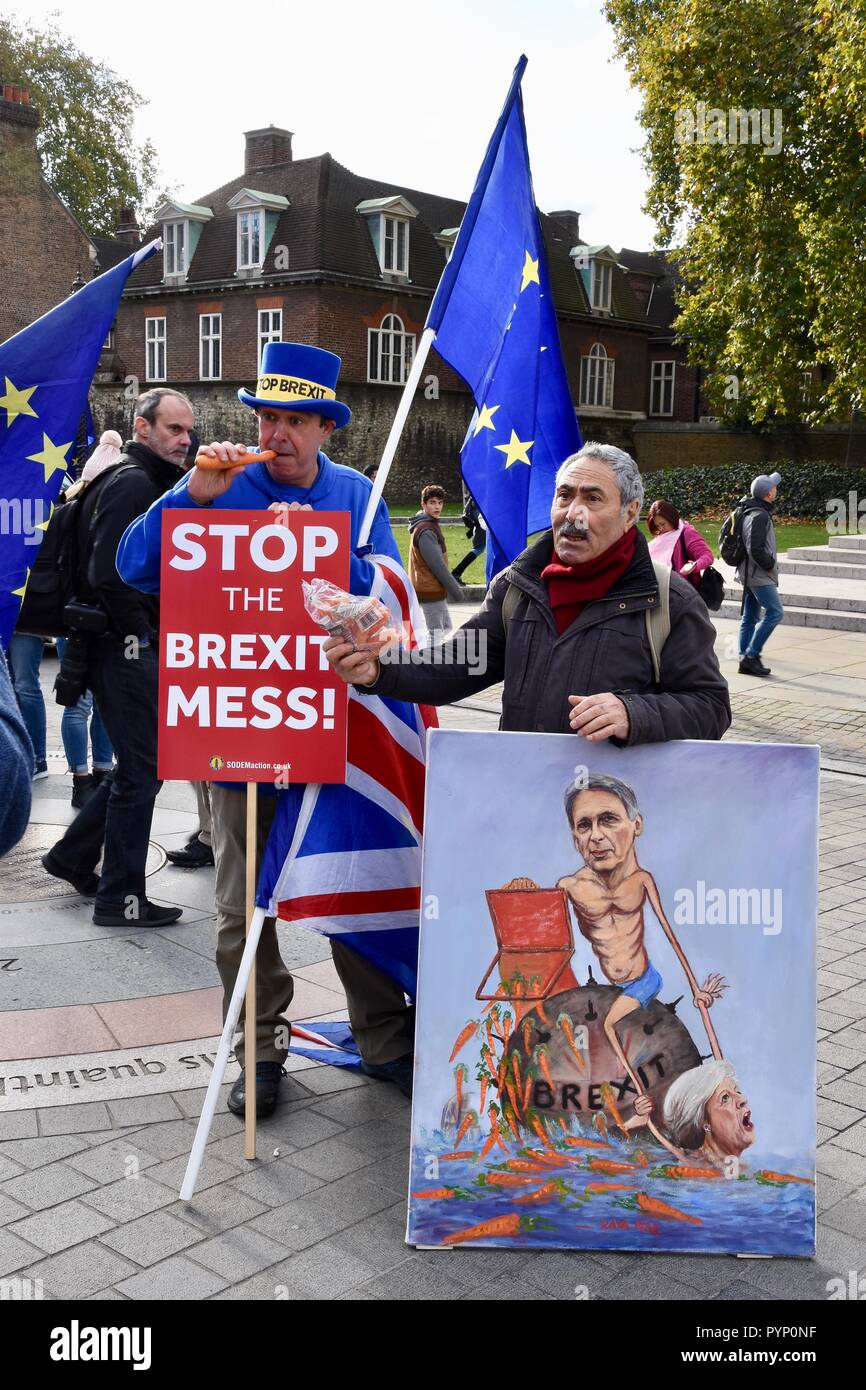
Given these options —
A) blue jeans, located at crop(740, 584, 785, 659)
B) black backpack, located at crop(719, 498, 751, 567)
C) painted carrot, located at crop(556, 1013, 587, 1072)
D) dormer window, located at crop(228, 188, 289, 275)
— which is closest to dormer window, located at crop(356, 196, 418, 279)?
dormer window, located at crop(228, 188, 289, 275)

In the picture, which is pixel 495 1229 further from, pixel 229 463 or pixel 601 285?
pixel 601 285

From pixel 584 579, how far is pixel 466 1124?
4.64 ft

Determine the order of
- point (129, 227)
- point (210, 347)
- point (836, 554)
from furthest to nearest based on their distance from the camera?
1. point (129, 227)
2. point (210, 347)
3. point (836, 554)

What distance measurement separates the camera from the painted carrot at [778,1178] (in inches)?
126

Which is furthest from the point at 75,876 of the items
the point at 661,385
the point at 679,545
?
the point at 661,385

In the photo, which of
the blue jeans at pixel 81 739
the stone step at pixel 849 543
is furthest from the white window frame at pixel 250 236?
the blue jeans at pixel 81 739

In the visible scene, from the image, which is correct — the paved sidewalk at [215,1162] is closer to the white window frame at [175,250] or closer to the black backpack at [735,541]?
the black backpack at [735,541]

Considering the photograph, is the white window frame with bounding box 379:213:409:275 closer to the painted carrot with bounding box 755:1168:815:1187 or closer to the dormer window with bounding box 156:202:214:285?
the dormer window with bounding box 156:202:214:285

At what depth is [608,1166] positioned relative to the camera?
10.5 feet

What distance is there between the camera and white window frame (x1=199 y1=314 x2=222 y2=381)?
43188 mm

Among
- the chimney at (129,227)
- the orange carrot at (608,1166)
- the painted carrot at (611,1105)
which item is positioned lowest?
the orange carrot at (608,1166)

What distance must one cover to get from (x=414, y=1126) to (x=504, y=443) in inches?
82.9

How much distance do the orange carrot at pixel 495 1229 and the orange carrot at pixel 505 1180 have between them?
0.24 feet

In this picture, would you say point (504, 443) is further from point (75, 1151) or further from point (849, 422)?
point (849, 422)
